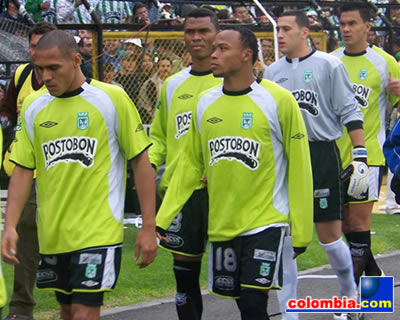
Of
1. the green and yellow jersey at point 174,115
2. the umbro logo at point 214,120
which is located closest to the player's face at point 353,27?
the green and yellow jersey at point 174,115

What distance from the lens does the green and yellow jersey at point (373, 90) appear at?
326 inches

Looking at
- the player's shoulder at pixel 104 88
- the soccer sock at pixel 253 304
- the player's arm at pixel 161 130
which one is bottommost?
the soccer sock at pixel 253 304

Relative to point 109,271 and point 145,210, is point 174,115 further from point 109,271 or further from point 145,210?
point 109,271

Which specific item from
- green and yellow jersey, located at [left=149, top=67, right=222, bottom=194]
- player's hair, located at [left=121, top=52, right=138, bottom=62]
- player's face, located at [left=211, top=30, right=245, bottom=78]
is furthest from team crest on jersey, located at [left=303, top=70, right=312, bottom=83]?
player's hair, located at [left=121, top=52, right=138, bottom=62]

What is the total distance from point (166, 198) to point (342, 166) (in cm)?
216

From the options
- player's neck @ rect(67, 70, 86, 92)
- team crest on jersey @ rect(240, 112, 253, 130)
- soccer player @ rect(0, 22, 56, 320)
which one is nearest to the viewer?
player's neck @ rect(67, 70, 86, 92)

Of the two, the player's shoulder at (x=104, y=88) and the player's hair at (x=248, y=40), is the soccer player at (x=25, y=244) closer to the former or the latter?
the player's shoulder at (x=104, y=88)

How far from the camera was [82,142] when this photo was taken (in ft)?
18.0

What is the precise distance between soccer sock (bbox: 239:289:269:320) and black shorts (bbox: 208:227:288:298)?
0.04 m

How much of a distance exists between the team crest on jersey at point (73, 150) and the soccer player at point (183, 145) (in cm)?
96

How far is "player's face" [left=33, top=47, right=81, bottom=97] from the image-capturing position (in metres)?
5.47

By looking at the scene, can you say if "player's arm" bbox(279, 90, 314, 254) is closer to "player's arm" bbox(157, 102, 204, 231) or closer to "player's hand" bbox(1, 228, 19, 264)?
"player's arm" bbox(157, 102, 204, 231)

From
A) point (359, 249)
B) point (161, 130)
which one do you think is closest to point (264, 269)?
point (161, 130)

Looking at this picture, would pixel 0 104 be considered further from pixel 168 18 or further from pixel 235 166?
pixel 168 18
